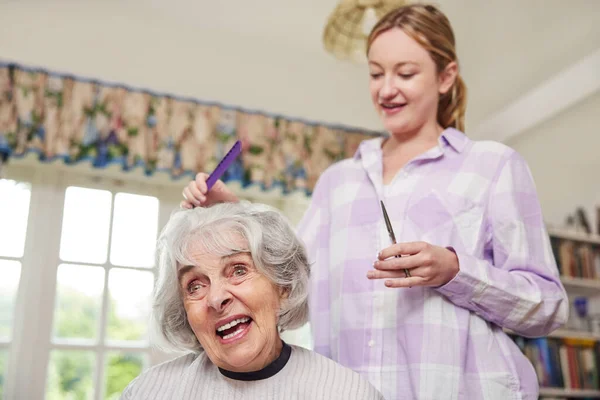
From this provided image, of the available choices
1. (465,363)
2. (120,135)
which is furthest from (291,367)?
(120,135)

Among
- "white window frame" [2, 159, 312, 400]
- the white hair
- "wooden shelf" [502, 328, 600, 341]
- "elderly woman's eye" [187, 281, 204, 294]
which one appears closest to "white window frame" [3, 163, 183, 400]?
"white window frame" [2, 159, 312, 400]

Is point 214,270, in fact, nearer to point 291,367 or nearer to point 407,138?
point 291,367

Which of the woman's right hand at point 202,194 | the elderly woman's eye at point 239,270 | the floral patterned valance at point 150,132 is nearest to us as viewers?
the elderly woman's eye at point 239,270

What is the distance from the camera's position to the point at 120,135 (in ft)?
11.0

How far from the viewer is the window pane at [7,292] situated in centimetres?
328

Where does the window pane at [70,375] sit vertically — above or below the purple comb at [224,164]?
below

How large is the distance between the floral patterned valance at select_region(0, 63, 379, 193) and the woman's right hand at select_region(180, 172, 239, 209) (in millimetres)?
2091

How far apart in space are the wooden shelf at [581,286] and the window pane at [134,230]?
8.94 feet

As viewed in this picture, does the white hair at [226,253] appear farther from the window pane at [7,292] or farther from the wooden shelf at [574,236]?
the wooden shelf at [574,236]

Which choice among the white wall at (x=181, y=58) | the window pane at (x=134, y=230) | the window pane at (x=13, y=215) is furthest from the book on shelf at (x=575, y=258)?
the window pane at (x=13, y=215)

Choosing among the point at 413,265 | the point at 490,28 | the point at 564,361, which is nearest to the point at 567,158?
the point at 490,28

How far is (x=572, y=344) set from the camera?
4074 millimetres

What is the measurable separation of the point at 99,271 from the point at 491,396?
9.16 feet

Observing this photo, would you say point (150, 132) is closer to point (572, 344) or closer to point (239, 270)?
point (239, 270)
